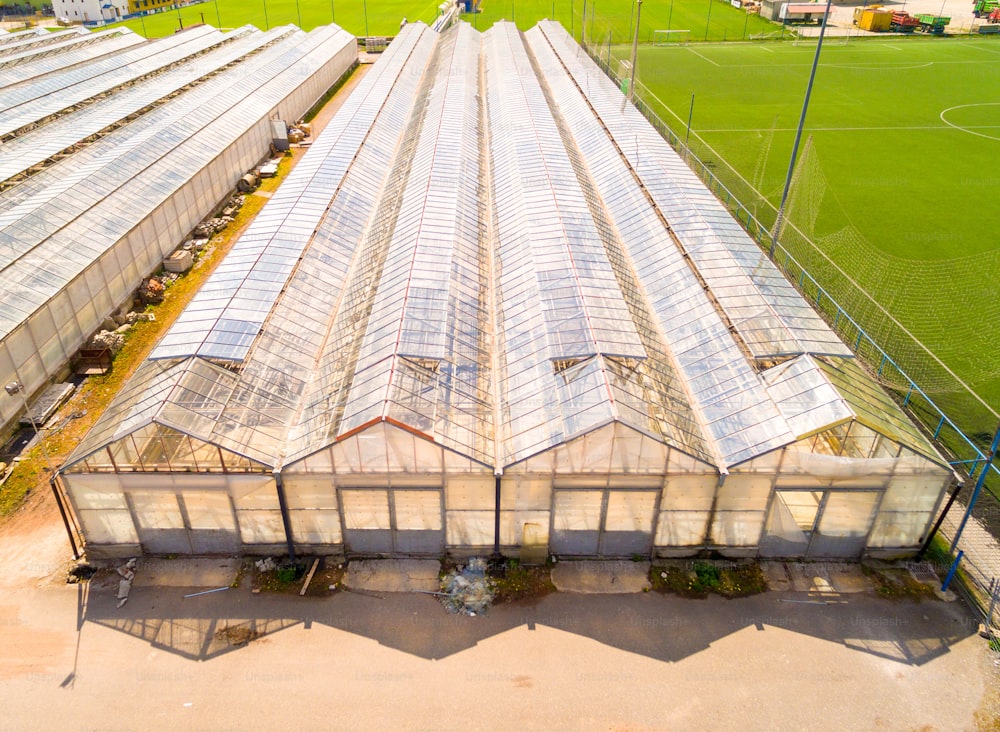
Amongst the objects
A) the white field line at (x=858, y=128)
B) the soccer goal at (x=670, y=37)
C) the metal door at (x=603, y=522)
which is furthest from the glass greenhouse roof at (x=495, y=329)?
the soccer goal at (x=670, y=37)

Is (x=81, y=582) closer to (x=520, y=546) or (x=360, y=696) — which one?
(x=360, y=696)

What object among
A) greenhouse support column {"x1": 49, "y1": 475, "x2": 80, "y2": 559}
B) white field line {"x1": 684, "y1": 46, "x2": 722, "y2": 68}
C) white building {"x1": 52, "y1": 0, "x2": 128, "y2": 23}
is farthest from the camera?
white building {"x1": 52, "y1": 0, "x2": 128, "y2": 23}

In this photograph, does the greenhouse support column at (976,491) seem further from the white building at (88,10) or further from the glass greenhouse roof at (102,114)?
the white building at (88,10)

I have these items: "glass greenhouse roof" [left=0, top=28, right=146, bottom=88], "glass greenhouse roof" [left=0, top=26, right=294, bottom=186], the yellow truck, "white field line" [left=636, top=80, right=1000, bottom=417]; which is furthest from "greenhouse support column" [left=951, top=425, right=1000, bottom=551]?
the yellow truck

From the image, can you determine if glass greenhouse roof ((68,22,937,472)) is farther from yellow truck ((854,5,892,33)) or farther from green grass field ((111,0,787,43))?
yellow truck ((854,5,892,33))

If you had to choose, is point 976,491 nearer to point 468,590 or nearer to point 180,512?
point 468,590

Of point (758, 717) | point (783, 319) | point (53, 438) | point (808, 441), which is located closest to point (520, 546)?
point (758, 717)
